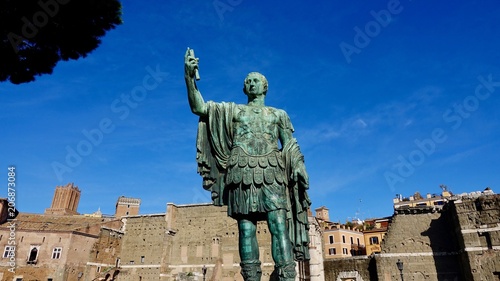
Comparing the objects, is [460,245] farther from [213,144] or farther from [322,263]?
[213,144]

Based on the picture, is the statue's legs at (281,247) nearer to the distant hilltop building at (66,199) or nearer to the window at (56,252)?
the window at (56,252)

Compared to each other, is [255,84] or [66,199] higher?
[66,199]

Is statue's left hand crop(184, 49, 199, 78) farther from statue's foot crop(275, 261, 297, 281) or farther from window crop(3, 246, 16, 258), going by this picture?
window crop(3, 246, 16, 258)

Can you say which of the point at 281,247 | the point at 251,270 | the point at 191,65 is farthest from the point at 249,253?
the point at 191,65

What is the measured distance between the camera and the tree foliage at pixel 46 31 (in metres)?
7.84

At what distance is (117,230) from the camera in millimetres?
39500

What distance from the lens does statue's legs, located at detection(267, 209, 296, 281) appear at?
351cm

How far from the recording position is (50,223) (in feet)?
126

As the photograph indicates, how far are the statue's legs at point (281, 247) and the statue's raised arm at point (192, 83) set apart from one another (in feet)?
4.82

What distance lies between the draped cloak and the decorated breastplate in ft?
0.41

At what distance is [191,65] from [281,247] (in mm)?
2189

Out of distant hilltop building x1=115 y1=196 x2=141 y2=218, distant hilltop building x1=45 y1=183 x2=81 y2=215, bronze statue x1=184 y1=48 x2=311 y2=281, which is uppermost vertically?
distant hilltop building x1=45 y1=183 x2=81 y2=215

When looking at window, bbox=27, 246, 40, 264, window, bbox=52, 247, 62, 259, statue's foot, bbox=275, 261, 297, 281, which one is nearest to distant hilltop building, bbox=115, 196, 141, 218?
window, bbox=27, 246, 40, 264

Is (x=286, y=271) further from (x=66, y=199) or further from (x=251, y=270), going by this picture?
(x=66, y=199)
